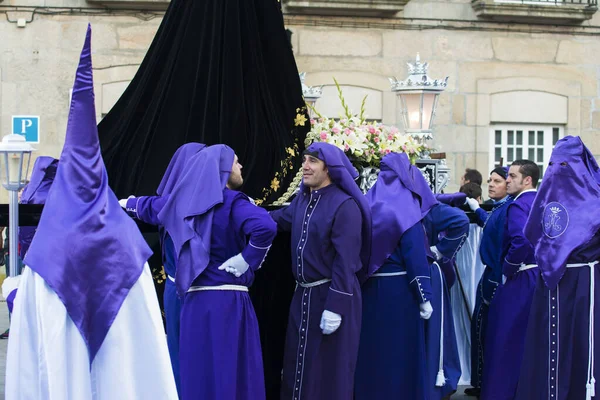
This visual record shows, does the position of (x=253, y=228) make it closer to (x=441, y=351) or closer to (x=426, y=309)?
(x=426, y=309)

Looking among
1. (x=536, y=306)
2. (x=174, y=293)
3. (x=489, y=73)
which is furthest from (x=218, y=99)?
(x=489, y=73)

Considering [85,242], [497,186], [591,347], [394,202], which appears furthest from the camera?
[497,186]

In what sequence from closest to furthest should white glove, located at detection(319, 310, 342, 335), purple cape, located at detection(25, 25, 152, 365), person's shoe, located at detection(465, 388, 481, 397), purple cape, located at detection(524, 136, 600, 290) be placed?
purple cape, located at detection(25, 25, 152, 365) → white glove, located at detection(319, 310, 342, 335) → purple cape, located at detection(524, 136, 600, 290) → person's shoe, located at detection(465, 388, 481, 397)

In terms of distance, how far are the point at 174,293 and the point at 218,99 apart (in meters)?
1.32

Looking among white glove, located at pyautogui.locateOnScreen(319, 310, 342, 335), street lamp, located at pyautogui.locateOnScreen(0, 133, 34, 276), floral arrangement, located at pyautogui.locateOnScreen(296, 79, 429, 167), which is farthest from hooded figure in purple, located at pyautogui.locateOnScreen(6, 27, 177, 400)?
floral arrangement, located at pyautogui.locateOnScreen(296, 79, 429, 167)

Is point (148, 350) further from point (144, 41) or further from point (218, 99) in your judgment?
point (144, 41)

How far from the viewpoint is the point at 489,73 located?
14438 mm

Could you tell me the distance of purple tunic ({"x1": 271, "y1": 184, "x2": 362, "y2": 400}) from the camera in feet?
20.0

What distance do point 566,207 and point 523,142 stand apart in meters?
8.54

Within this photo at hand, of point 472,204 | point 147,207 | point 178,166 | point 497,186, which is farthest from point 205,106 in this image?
point 472,204

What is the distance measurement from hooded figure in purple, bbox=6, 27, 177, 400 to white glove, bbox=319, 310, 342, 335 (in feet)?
6.80

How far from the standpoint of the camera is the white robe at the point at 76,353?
3838 millimetres

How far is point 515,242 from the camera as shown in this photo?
23.3 feet

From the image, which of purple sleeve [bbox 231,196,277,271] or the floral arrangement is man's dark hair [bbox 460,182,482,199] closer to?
the floral arrangement
